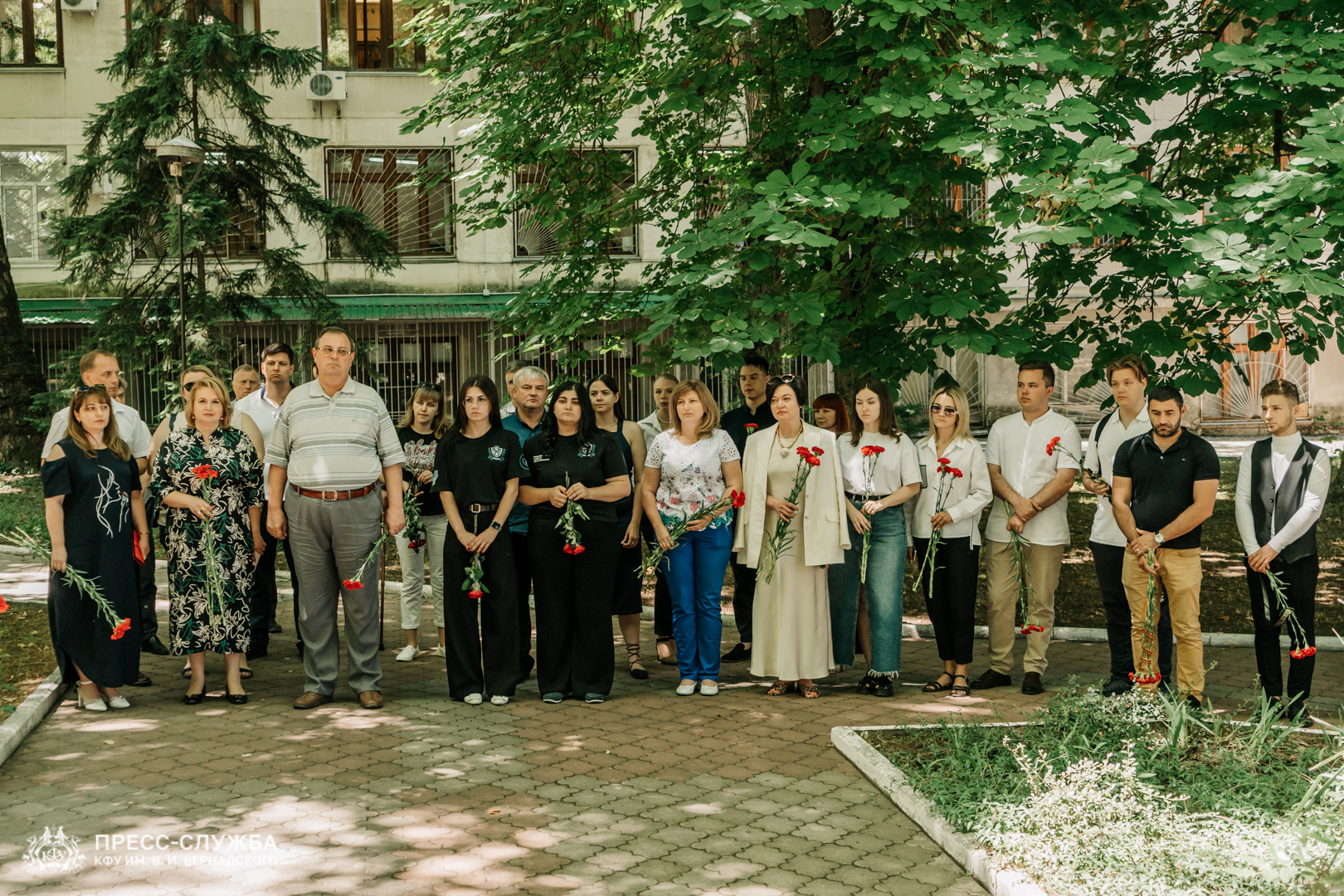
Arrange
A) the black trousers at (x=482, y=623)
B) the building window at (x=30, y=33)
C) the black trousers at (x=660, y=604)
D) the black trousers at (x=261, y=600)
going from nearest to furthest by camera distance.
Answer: the black trousers at (x=482, y=623) < the black trousers at (x=660, y=604) < the black trousers at (x=261, y=600) < the building window at (x=30, y=33)

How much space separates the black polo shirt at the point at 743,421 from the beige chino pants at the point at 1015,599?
202cm

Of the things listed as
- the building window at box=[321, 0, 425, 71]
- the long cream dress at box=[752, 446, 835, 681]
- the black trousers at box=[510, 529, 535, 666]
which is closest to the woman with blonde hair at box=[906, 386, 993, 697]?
the long cream dress at box=[752, 446, 835, 681]

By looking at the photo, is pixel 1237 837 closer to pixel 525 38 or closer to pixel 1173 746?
pixel 1173 746

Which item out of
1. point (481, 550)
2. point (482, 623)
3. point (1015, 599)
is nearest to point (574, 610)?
point (482, 623)

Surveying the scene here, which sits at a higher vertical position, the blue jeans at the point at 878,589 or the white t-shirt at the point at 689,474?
the white t-shirt at the point at 689,474

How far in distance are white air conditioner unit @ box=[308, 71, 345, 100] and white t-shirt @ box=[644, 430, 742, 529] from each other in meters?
20.9

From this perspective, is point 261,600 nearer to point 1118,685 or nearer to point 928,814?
point 928,814

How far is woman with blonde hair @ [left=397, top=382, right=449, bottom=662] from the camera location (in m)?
8.57

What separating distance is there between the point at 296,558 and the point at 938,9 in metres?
5.58

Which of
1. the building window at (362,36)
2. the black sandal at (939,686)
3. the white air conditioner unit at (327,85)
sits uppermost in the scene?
the building window at (362,36)

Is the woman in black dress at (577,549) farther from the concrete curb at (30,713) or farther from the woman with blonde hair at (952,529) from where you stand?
the concrete curb at (30,713)

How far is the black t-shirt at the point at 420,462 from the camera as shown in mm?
8492

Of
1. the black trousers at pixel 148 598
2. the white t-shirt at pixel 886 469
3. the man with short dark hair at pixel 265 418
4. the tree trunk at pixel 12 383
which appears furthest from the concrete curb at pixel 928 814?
the tree trunk at pixel 12 383

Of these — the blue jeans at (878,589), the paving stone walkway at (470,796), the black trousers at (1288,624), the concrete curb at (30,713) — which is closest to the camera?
the paving stone walkway at (470,796)
